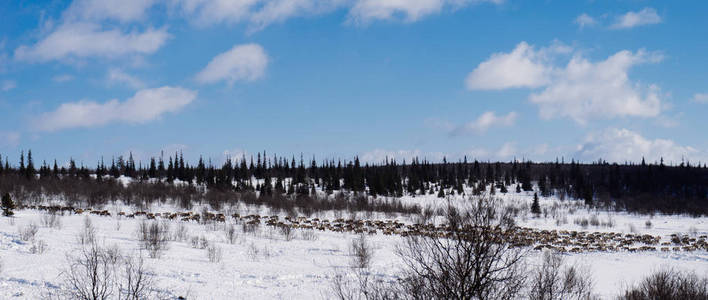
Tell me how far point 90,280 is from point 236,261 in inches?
219

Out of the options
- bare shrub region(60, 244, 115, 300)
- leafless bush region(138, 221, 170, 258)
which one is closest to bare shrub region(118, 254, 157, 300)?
bare shrub region(60, 244, 115, 300)

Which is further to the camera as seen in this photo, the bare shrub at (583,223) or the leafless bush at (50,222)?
the bare shrub at (583,223)

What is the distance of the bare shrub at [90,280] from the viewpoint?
711 cm

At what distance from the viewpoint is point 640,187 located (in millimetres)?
83812

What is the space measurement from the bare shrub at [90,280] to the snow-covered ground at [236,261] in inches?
14.2

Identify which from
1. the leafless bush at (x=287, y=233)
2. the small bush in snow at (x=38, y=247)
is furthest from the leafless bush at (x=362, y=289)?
the small bush in snow at (x=38, y=247)

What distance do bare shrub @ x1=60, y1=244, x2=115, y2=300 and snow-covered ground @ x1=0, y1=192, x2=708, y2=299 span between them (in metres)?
0.36

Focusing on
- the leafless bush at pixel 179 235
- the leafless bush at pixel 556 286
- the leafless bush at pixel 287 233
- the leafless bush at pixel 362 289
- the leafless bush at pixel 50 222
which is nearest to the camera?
the leafless bush at pixel 362 289

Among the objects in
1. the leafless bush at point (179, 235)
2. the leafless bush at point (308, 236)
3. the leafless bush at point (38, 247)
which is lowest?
the leafless bush at point (308, 236)

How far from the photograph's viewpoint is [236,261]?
649 inches

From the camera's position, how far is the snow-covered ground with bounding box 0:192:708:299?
11797mm

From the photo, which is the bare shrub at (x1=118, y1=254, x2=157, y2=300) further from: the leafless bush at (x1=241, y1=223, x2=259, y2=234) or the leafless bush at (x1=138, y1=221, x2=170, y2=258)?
the leafless bush at (x1=241, y1=223, x2=259, y2=234)

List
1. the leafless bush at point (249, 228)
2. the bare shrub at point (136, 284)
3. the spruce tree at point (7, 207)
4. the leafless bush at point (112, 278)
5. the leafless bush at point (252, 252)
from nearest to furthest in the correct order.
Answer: the bare shrub at point (136, 284), the leafless bush at point (112, 278), the leafless bush at point (252, 252), the spruce tree at point (7, 207), the leafless bush at point (249, 228)

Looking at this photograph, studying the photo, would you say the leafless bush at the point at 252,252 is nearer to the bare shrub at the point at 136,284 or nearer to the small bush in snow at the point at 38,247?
the bare shrub at the point at 136,284
